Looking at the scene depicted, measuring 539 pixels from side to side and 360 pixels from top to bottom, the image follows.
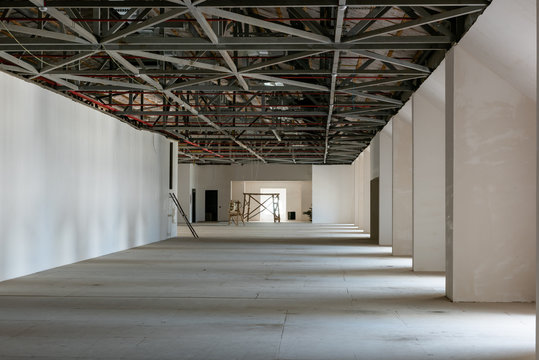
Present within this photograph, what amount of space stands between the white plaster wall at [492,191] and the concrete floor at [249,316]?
0.41m

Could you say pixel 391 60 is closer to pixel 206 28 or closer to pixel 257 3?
pixel 206 28

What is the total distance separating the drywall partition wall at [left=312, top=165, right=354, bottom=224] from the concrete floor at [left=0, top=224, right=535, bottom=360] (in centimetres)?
2511

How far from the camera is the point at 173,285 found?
10.6 meters

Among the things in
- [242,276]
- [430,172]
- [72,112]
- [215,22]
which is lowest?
[242,276]

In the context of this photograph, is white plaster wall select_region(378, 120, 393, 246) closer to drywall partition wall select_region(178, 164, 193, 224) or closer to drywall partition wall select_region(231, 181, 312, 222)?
drywall partition wall select_region(178, 164, 193, 224)

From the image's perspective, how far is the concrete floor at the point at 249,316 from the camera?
236 inches

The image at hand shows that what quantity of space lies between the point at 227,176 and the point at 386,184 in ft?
77.2

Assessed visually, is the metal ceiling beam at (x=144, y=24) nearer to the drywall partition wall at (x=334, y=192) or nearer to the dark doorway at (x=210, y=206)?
the drywall partition wall at (x=334, y=192)

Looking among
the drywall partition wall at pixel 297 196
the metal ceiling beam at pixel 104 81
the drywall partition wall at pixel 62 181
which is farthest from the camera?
the drywall partition wall at pixel 297 196

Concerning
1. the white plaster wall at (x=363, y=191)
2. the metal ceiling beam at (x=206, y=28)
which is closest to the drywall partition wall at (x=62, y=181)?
A: the metal ceiling beam at (x=206, y=28)

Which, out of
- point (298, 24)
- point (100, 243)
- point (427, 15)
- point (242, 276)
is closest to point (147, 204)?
point (100, 243)

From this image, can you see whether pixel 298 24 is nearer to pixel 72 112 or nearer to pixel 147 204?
pixel 72 112

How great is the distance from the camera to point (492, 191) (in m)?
8.95

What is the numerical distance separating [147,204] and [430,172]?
1003 centimetres
